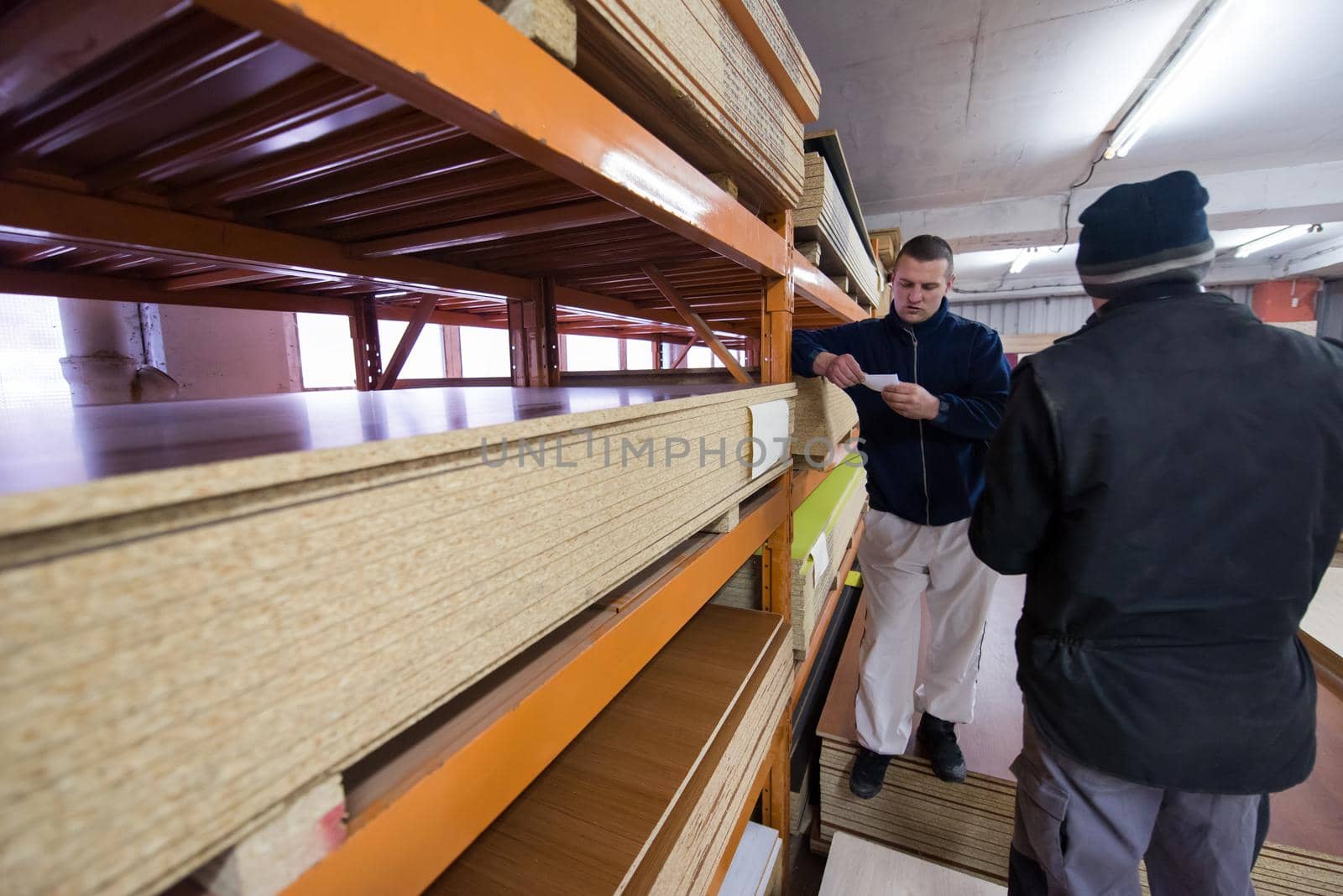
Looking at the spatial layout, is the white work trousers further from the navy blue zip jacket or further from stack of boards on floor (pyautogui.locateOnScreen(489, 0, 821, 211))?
stack of boards on floor (pyautogui.locateOnScreen(489, 0, 821, 211))

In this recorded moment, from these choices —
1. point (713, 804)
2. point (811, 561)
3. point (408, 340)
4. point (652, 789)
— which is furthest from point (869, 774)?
point (408, 340)

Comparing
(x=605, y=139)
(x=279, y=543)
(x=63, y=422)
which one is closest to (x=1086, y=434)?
(x=605, y=139)

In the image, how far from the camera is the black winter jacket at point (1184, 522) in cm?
119

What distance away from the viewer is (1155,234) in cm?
125

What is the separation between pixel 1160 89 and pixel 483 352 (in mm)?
7539

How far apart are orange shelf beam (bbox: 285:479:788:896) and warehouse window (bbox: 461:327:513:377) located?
22.8ft

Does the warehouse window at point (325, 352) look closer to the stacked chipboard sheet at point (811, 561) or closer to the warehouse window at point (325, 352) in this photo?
the warehouse window at point (325, 352)

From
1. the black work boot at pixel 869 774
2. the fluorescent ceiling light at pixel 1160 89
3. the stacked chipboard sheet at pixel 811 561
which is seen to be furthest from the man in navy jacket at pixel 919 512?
the fluorescent ceiling light at pixel 1160 89

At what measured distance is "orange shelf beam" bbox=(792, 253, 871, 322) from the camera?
188 centimetres

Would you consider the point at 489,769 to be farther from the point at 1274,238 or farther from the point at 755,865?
the point at 1274,238

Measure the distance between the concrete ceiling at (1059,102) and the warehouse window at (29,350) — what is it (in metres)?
4.25

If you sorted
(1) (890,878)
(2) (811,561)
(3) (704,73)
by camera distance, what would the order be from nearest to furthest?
(3) (704,73)
(1) (890,878)
(2) (811,561)

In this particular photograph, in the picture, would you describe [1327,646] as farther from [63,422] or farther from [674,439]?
[63,422]

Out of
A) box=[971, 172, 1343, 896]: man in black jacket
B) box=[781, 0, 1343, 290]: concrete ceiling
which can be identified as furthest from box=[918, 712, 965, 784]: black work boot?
box=[781, 0, 1343, 290]: concrete ceiling
